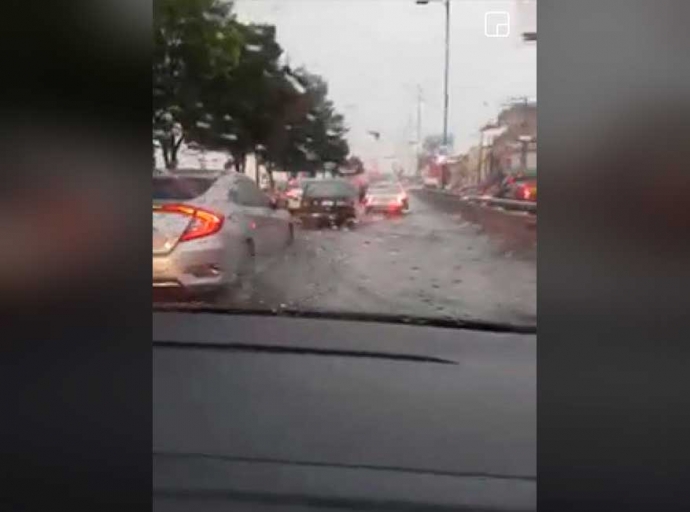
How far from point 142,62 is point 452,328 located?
4.03 metres

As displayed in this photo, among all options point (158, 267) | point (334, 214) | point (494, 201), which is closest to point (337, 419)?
point (158, 267)

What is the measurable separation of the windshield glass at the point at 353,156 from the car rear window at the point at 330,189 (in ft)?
0.03

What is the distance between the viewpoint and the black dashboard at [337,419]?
2.77 metres

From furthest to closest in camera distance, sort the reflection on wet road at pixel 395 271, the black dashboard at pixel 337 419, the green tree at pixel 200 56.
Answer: the reflection on wet road at pixel 395 271 → the green tree at pixel 200 56 → the black dashboard at pixel 337 419

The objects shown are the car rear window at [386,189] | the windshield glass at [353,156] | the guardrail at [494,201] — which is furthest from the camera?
the car rear window at [386,189]

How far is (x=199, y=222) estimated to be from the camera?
202 inches

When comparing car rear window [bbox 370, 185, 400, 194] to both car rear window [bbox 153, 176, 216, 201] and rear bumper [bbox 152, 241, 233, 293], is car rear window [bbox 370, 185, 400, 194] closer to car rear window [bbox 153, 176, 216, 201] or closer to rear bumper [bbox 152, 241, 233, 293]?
car rear window [bbox 153, 176, 216, 201]

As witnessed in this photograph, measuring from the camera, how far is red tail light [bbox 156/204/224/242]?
15.5 feet

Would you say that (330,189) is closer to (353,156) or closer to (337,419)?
(353,156)

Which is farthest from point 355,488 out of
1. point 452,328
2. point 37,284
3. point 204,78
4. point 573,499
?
point 204,78

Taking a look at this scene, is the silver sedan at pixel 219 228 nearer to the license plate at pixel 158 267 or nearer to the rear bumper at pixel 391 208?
the rear bumper at pixel 391 208

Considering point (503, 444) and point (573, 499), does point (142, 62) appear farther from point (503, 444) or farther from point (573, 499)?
point (503, 444)

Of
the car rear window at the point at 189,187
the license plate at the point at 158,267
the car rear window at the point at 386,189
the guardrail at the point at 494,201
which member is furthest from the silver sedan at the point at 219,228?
the license plate at the point at 158,267

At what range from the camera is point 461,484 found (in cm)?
290
